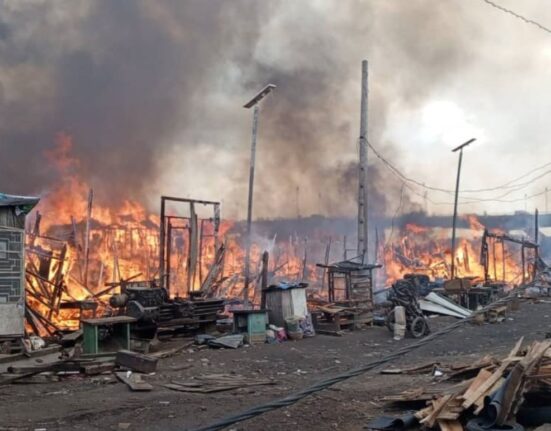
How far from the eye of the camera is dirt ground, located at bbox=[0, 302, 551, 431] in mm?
6777

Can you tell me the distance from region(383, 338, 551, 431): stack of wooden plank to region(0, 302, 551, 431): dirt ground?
109 centimetres

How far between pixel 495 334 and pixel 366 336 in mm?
3542

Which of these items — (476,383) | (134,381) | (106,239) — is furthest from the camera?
(106,239)

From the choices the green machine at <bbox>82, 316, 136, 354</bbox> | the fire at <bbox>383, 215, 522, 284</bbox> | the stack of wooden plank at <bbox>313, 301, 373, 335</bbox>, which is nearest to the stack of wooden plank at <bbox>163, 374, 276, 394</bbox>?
the green machine at <bbox>82, 316, 136, 354</bbox>

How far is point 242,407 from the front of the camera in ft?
24.4

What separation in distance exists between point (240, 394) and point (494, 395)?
3.99m

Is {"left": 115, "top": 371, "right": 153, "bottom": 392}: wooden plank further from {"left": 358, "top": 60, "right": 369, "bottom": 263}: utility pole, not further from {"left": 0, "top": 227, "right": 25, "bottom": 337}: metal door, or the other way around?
{"left": 358, "top": 60, "right": 369, "bottom": 263}: utility pole

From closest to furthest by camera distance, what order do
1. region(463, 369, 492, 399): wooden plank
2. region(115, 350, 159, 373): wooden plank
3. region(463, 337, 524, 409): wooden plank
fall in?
1. region(463, 337, 524, 409): wooden plank
2. region(463, 369, 492, 399): wooden plank
3. region(115, 350, 159, 373): wooden plank

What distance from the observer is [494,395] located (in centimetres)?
555

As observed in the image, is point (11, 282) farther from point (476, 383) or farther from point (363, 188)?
point (363, 188)

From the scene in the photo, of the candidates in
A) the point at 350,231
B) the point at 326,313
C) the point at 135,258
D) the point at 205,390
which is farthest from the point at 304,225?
the point at 205,390

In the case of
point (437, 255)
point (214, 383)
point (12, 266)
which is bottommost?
point (214, 383)

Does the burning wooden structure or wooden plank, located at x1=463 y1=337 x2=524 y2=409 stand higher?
the burning wooden structure

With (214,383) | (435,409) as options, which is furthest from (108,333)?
(435,409)
